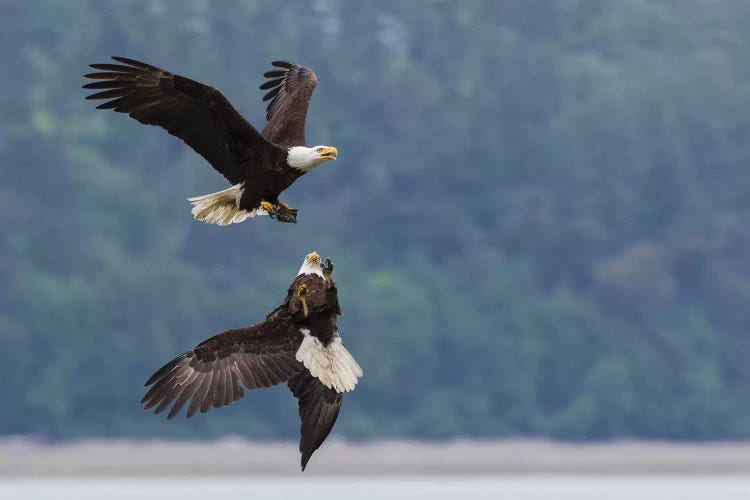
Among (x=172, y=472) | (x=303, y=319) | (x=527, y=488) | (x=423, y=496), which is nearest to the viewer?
(x=303, y=319)

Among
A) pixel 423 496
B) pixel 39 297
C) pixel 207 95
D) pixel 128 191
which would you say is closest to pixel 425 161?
pixel 128 191

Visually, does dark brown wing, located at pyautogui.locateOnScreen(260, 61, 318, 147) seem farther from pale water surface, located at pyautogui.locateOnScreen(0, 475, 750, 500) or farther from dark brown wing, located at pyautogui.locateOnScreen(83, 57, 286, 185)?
pale water surface, located at pyautogui.locateOnScreen(0, 475, 750, 500)

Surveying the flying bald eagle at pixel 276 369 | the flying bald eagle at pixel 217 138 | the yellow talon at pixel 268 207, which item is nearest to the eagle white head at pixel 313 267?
the flying bald eagle at pixel 276 369

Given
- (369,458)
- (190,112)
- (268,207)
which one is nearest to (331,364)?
(268,207)

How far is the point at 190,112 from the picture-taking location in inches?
501

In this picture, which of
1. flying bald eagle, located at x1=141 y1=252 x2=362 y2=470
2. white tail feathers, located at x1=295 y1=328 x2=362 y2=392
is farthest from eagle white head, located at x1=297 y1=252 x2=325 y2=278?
white tail feathers, located at x1=295 y1=328 x2=362 y2=392

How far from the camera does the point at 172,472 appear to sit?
3475 centimetres

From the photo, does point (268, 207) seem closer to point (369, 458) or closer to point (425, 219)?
point (369, 458)

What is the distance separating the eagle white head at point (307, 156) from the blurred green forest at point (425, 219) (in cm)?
2587

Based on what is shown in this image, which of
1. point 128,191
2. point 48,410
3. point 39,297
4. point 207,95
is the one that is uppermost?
point 128,191

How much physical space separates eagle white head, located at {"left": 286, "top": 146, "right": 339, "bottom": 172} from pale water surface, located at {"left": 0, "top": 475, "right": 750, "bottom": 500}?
16.4 meters

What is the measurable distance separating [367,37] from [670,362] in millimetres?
11839

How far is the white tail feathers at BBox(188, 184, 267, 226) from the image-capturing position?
41.8 ft

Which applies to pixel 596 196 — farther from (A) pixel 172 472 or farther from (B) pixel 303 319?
(B) pixel 303 319
